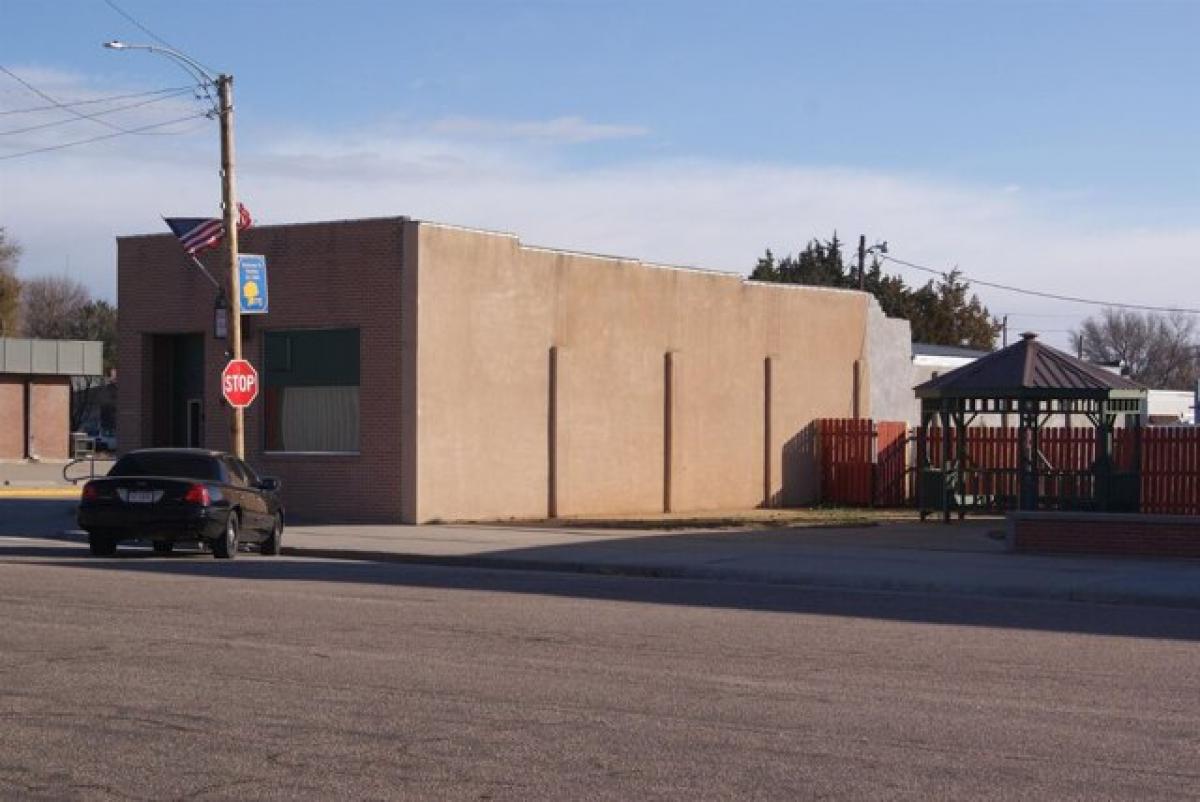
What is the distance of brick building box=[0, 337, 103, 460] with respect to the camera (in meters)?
66.2

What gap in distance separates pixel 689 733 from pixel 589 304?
26.0m

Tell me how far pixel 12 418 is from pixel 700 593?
5330 cm

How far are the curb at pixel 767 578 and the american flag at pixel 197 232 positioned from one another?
696 centimetres

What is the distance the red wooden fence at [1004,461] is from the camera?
34.6m

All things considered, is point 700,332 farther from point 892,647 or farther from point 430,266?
point 892,647

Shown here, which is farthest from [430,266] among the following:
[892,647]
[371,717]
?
[371,717]

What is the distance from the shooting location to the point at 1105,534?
25578 millimetres

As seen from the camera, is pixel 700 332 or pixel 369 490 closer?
pixel 369 490

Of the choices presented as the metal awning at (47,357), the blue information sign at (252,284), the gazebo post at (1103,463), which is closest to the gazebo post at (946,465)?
the gazebo post at (1103,463)

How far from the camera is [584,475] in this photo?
36000mm

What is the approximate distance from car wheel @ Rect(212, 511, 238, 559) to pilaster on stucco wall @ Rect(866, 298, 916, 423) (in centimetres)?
2387

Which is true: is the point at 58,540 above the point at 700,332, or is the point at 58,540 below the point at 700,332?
below

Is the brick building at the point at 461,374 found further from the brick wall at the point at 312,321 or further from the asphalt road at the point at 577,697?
the asphalt road at the point at 577,697

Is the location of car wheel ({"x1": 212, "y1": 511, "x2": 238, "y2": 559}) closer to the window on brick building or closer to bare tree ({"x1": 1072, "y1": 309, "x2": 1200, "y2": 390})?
the window on brick building
